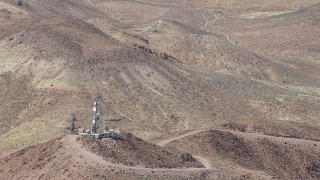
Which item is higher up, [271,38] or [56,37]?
[56,37]

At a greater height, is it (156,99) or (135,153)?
(135,153)

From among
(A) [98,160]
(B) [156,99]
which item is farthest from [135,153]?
(B) [156,99]

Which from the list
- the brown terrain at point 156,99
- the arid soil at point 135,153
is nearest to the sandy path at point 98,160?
the brown terrain at point 156,99

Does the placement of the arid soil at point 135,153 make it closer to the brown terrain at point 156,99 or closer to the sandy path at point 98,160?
the brown terrain at point 156,99

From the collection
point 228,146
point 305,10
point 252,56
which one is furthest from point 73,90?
point 305,10

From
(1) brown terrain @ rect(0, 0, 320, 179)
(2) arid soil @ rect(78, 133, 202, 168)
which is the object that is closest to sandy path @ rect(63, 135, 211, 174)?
(1) brown terrain @ rect(0, 0, 320, 179)

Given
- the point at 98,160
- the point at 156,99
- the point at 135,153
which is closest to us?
the point at 98,160

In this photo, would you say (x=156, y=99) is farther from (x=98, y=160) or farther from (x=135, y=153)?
(x=98, y=160)

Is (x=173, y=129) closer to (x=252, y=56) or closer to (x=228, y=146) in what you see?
(x=228, y=146)

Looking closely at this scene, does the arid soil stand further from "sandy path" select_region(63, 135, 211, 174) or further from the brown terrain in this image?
"sandy path" select_region(63, 135, 211, 174)
